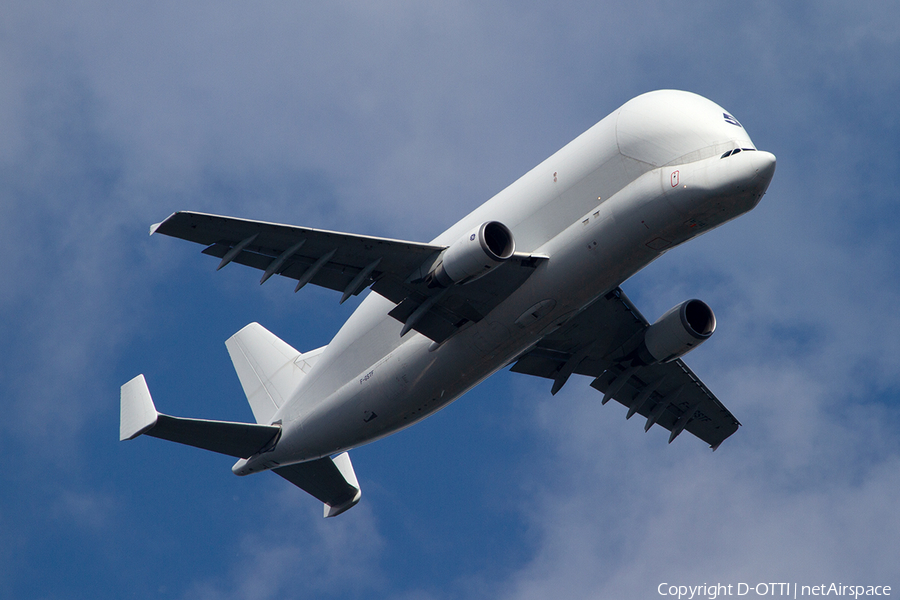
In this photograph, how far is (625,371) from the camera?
3512 cm

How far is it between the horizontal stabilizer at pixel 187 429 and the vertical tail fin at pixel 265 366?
2.79 metres

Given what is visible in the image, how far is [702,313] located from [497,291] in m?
8.36

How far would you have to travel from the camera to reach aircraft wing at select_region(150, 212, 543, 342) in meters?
27.1

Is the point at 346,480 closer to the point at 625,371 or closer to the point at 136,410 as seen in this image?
the point at 136,410

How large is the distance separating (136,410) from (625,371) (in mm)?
17198

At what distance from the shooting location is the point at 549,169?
28.4 m

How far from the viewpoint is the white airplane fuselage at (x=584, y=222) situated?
86.2 ft

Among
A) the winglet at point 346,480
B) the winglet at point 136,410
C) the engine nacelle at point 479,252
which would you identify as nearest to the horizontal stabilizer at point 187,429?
the winglet at point 136,410

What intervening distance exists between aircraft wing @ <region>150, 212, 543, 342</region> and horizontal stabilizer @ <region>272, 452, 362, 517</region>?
9398mm

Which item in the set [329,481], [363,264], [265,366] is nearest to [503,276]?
[363,264]

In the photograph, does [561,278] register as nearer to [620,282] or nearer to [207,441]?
[620,282]

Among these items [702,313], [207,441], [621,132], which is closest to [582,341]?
[702,313]

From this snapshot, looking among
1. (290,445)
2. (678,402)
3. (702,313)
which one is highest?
(290,445)

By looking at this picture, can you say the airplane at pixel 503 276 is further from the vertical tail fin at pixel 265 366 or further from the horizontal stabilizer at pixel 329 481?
the vertical tail fin at pixel 265 366
